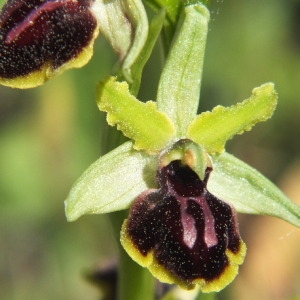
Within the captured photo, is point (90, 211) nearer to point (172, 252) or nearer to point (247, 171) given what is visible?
point (172, 252)

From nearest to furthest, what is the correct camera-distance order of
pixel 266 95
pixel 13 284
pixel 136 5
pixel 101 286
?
1. pixel 136 5
2. pixel 266 95
3. pixel 101 286
4. pixel 13 284

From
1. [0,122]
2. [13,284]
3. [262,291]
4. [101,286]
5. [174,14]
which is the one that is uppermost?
[174,14]

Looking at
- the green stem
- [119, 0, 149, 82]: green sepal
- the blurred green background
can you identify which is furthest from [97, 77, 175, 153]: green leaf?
the blurred green background

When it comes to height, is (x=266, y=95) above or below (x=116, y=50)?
below

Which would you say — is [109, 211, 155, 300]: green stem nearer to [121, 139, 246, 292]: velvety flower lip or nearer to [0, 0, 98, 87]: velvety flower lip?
[121, 139, 246, 292]: velvety flower lip

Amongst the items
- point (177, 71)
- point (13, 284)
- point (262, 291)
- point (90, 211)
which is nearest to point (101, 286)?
point (90, 211)

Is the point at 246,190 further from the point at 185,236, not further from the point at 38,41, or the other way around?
the point at 38,41

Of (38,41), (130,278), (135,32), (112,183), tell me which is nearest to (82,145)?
(130,278)
